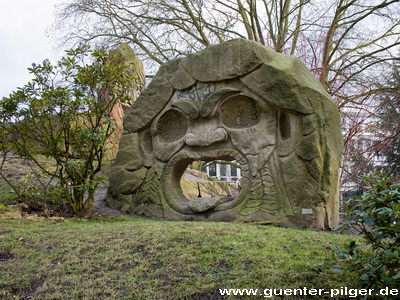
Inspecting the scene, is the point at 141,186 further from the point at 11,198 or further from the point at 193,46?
the point at 193,46

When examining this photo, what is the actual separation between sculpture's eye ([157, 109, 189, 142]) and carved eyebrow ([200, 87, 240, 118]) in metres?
0.57

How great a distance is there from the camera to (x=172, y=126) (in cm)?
611

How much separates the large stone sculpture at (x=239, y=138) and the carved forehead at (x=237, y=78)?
0.01 metres

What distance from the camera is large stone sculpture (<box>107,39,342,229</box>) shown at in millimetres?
4809

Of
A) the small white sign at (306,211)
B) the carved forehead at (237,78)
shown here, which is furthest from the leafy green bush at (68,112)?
the small white sign at (306,211)

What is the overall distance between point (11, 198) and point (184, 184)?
9.86ft

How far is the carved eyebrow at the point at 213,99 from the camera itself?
209 inches

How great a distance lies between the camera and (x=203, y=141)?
215 inches

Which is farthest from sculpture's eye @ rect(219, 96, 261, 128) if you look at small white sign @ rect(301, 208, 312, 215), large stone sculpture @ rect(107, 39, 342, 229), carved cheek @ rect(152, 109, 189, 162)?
small white sign @ rect(301, 208, 312, 215)

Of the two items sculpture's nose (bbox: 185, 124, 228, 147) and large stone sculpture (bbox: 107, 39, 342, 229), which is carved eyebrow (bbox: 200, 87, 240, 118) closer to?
large stone sculpture (bbox: 107, 39, 342, 229)

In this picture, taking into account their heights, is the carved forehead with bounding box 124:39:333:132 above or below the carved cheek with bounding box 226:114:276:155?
above

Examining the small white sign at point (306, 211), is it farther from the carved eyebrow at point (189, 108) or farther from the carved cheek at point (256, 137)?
the carved eyebrow at point (189, 108)

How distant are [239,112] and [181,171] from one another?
1343mm

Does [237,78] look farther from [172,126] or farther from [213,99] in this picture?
[172,126]
